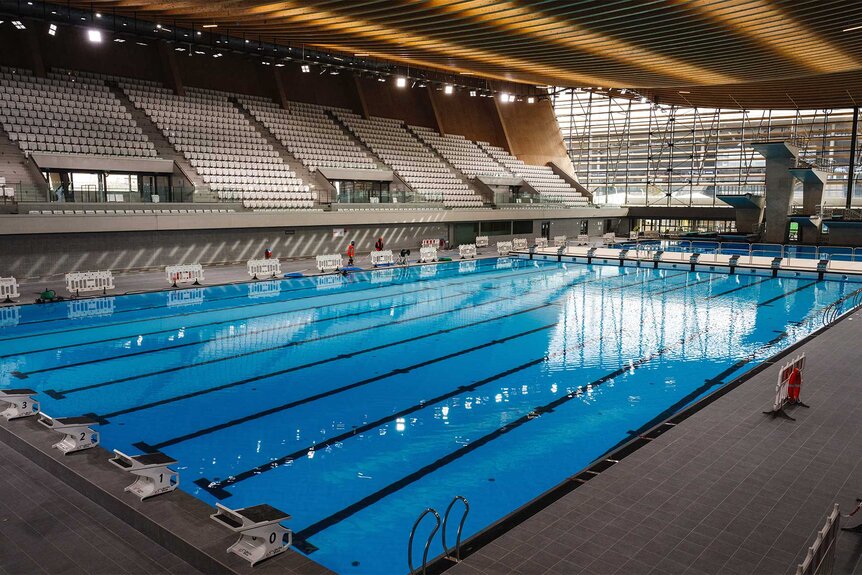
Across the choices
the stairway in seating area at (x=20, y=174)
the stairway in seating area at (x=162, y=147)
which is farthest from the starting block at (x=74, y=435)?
the stairway in seating area at (x=162, y=147)

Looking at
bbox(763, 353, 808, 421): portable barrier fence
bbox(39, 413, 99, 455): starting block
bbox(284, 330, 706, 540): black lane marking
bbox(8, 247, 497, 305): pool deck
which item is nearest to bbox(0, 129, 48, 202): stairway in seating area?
bbox(8, 247, 497, 305): pool deck

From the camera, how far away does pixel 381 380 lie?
9.39m

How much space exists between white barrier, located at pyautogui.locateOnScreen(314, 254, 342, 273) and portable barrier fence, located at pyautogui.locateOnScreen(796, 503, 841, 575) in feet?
58.2

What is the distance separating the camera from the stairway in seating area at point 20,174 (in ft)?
53.8

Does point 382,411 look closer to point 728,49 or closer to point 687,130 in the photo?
point 728,49

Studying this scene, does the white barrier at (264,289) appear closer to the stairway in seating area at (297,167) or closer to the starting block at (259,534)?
the stairway in seating area at (297,167)

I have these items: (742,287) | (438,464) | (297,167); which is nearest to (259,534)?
(438,464)

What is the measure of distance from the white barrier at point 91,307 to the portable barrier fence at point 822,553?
13.8m

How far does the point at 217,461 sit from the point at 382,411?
2238 mm

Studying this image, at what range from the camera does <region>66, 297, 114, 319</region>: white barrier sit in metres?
13.5

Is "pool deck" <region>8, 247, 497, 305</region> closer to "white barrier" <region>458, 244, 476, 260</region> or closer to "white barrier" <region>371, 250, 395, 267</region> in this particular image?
"white barrier" <region>371, 250, 395, 267</region>

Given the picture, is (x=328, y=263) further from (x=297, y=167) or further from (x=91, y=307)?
(x=91, y=307)

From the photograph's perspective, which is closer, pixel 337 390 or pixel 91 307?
pixel 337 390

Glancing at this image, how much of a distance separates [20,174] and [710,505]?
19.2 meters
